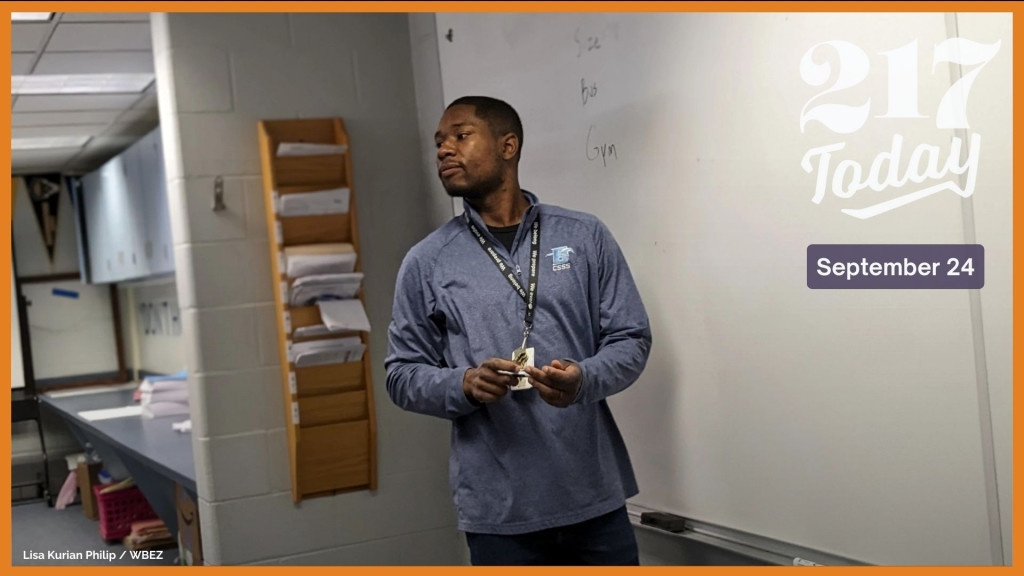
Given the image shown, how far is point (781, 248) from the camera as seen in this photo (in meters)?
1.87

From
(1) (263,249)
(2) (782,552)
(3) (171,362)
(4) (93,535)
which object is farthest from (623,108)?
(3) (171,362)

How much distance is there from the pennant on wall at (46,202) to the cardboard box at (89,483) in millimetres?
1889

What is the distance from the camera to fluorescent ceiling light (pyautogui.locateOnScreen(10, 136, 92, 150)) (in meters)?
5.93

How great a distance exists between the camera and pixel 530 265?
1.91 meters

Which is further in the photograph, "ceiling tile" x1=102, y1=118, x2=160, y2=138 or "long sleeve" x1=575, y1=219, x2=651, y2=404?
"ceiling tile" x1=102, y1=118, x2=160, y2=138

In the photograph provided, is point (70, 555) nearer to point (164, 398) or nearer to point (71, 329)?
point (164, 398)

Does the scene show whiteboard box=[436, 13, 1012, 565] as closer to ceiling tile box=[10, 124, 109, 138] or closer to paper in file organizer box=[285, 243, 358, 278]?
paper in file organizer box=[285, 243, 358, 278]

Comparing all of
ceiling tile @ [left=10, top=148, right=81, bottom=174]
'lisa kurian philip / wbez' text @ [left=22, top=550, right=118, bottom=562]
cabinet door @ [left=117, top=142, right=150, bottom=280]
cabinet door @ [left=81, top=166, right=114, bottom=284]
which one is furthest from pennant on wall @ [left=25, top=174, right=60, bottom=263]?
'lisa kurian philip / wbez' text @ [left=22, top=550, right=118, bottom=562]

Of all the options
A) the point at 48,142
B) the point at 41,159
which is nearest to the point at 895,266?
the point at 48,142

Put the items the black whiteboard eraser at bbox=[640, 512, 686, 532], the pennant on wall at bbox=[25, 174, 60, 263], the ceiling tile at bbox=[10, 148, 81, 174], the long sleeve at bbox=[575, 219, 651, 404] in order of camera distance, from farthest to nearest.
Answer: the pennant on wall at bbox=[25, 174, 60, 263] < the ceiling tile at bbox=[10, 148, 81, 174] < the black whiteboard eraser at bbox=[640, 512, 686, 532] < the long sleeve at bbox=[575, 219, 651, 404]

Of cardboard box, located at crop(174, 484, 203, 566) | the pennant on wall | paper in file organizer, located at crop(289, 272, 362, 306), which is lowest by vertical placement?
cardboard box, located at crop(174, 484, 203, 566)

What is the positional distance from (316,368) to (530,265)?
1.27m

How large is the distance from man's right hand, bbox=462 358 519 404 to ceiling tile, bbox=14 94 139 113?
12.4 feet

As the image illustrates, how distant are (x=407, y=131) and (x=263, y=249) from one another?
1.75ft
